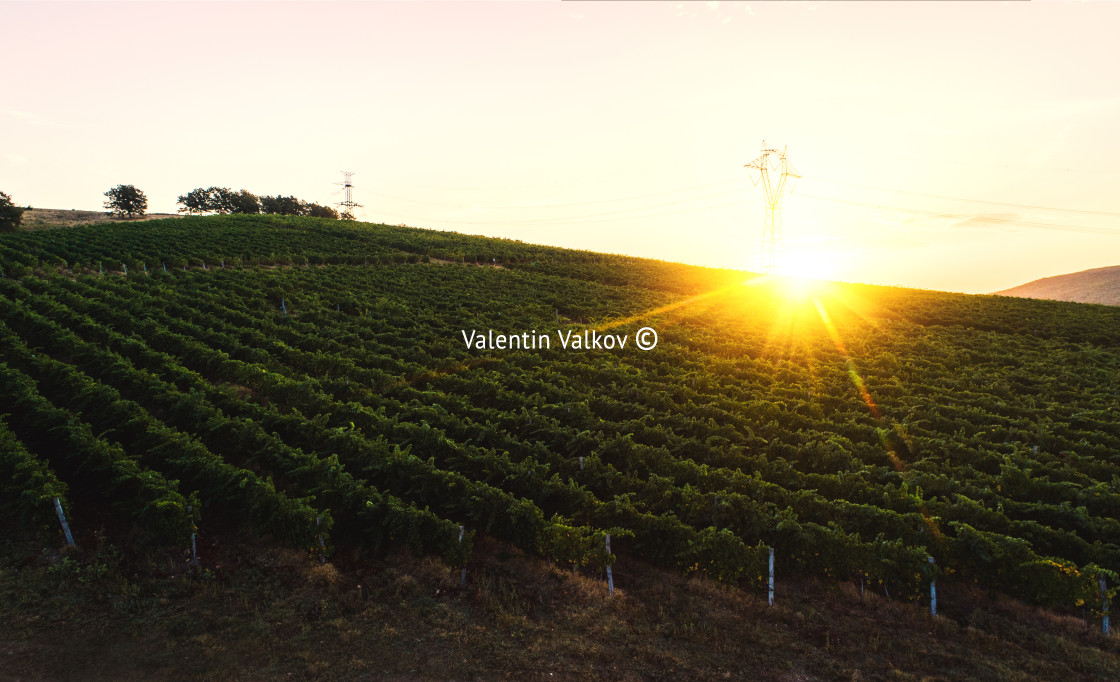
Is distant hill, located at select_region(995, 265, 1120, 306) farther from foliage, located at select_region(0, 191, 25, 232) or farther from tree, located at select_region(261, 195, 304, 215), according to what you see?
foliage, located at select_region(0, 191, 25, 232)

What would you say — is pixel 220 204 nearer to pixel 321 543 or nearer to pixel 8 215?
pixel 8 215

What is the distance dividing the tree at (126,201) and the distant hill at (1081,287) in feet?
432

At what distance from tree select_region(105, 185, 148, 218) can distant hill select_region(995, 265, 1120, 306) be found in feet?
432

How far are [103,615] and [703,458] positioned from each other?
1517 centimetres

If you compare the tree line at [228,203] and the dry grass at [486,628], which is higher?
the tree line at [228,203]

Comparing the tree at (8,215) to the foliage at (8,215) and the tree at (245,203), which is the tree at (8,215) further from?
the tree at (245,203)

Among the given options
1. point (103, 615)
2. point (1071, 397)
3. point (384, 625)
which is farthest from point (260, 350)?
point (1071, 397)

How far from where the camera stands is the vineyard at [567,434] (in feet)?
43.1

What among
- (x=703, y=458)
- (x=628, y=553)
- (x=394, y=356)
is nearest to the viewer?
(x=628, y=553)

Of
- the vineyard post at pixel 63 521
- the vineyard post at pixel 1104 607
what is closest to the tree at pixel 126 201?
the vineyard post at pixel 63 521

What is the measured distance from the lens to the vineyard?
13133 millimetres

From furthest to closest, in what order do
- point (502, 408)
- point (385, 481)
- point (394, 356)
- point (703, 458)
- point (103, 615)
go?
1. point (394, 356)
2. point (502, 408)
3. point (703, 458)
4. point (385, 481)
5. point (103, 615)

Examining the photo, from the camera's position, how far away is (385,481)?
15547 millimetres

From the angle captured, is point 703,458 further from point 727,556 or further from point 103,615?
point 103,615
